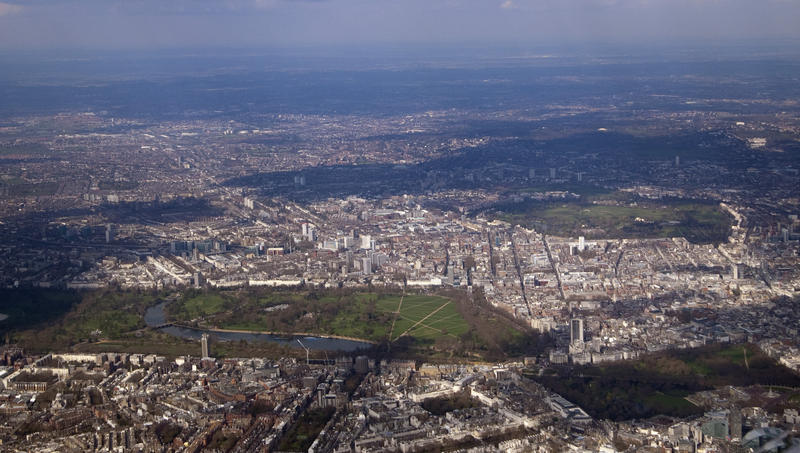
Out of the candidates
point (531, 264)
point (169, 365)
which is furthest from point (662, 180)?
point (169, 365)

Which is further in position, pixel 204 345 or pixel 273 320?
pixel 273 320

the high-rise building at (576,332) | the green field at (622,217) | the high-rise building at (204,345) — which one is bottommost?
the green field at (622,217)

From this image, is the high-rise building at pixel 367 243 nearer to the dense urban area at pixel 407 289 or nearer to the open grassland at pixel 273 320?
the dense urban area at pixel 407 289

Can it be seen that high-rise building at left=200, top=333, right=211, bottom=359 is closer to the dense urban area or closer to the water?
the dense urban area

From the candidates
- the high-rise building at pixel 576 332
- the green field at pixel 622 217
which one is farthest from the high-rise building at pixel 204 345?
the green field at pixel 622 217

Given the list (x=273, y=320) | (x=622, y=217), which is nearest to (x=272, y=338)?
(x=273, y=320)

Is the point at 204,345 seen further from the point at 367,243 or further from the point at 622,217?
the point at 622,217
